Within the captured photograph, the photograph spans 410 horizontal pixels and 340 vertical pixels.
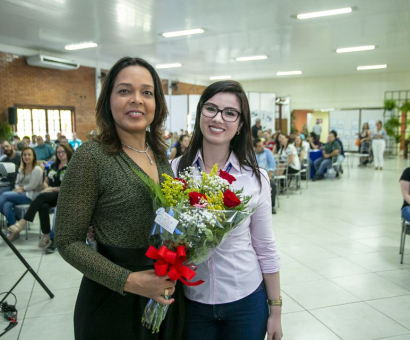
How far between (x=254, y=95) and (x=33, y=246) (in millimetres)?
13889

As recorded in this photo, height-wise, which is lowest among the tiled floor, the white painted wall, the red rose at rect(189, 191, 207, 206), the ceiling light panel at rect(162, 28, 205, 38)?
the tiled floor

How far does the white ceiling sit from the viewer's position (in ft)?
26.6

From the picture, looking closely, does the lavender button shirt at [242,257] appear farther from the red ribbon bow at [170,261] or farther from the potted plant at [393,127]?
the potted plant at [393,127]

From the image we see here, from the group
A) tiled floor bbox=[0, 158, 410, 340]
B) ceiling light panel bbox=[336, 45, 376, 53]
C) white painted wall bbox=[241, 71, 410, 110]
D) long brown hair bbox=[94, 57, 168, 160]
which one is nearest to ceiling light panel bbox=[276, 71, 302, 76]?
white painted wall bbox=[241, 71, 410, 110]

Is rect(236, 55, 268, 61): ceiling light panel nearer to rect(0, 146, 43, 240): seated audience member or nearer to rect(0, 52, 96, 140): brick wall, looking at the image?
rect(0, 52, 96, 140): brick wall

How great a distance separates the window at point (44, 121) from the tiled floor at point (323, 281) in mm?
8948

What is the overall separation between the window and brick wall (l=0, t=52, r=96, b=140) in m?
0.25

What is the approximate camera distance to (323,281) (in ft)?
13.4

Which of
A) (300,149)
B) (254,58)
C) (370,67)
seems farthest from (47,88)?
(370,67)

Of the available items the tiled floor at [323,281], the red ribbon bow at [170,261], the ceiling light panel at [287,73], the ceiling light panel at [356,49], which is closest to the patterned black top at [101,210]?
the red ribbon bow at [170,261]

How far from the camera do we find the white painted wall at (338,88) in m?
19.1

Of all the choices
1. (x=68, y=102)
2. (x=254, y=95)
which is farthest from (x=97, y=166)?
(x=254, y=95)

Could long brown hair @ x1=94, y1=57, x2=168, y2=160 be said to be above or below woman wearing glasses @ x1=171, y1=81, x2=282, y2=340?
above

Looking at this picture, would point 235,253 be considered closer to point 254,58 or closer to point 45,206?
point 45,206
